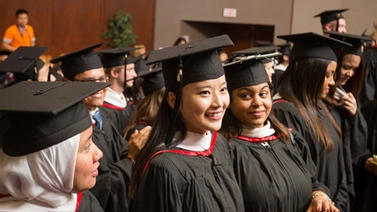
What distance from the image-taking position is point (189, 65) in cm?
239

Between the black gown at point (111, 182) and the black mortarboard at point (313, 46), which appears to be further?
the black mortarboard at point (313, 46)

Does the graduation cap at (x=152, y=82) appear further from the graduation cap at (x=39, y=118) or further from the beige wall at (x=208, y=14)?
the beige wall at (x=208, y=14)

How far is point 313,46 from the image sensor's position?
3.58 meters

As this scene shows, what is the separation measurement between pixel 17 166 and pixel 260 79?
160 centimetres

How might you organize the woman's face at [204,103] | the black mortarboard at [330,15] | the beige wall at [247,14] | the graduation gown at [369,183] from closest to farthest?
1. the woman's face at [204,103]
2. the graduation gown at [369,183]
3. the black mortarboard at [330,15]
4. the beige wall at [247,14]

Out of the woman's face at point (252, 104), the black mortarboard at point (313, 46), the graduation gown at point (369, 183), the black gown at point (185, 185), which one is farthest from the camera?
the graduation gown at point (369, 183)

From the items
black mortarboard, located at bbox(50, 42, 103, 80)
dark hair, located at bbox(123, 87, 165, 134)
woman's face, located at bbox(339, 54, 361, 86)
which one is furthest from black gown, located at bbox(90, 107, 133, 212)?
woman's face, located at bbox(339, 54, 361, 86)

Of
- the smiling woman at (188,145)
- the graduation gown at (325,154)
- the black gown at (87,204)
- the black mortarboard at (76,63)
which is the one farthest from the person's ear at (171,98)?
the black mortarboard at (76,63)

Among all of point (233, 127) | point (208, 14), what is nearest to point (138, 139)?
point (233, 127)

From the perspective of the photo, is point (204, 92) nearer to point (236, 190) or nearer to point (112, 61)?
point (236, 190)

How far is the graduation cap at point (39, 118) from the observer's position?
1.83m

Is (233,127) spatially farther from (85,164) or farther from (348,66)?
(348,66)

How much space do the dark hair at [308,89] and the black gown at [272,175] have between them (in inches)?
18.2

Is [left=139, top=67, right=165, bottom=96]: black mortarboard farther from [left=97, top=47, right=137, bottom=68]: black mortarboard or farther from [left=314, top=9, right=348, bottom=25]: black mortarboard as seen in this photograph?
[left=314, top=9, right=348, bottom=25]: black mortarboard
